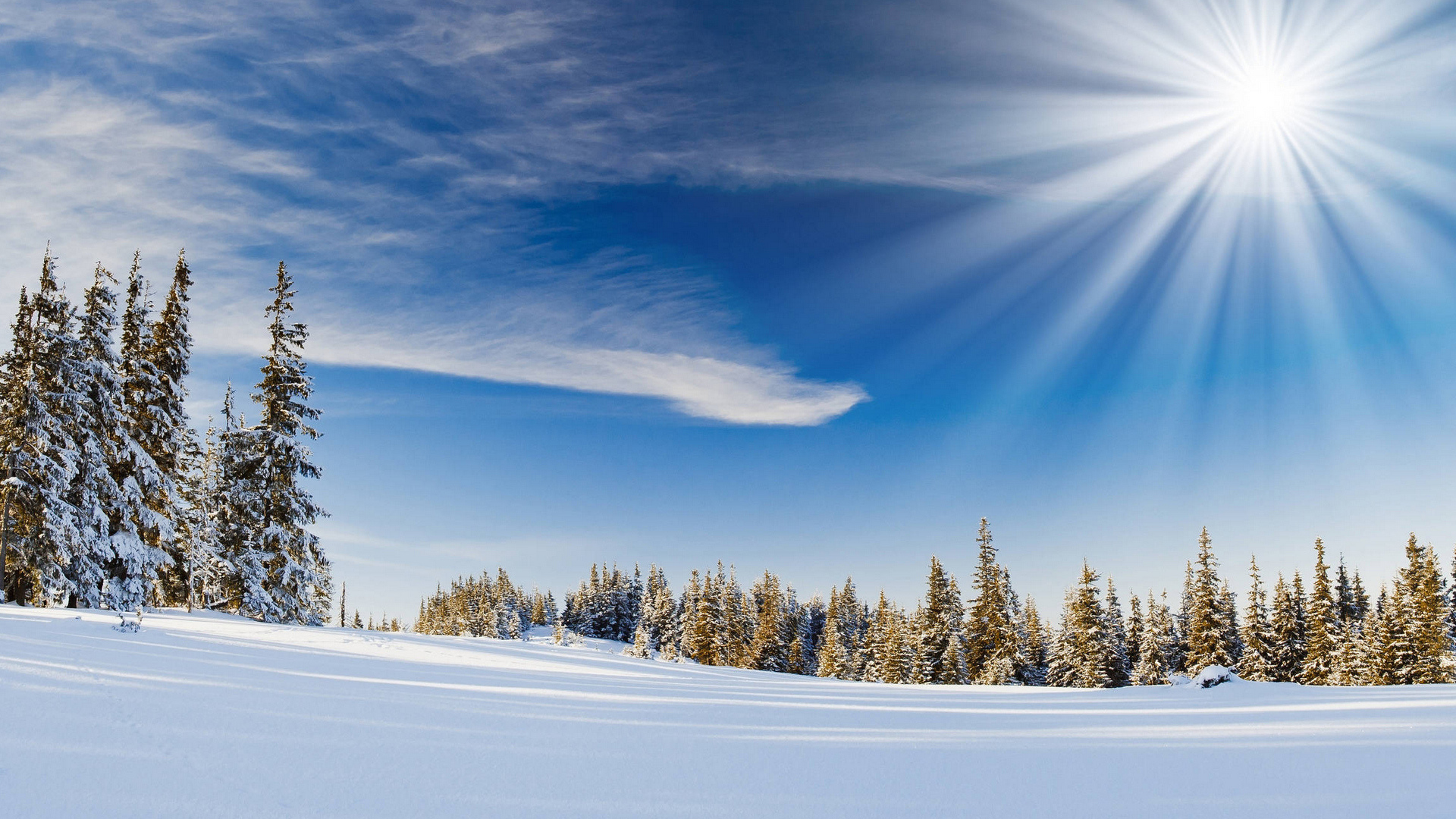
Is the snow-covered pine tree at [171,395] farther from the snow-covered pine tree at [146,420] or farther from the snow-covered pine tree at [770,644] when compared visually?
the snow-covered pine tree at [770,644]

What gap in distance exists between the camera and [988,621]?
151ft

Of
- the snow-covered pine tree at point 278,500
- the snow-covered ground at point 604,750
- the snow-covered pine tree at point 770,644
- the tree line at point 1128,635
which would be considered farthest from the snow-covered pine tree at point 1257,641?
the snow-covered pine tree at point 278,500

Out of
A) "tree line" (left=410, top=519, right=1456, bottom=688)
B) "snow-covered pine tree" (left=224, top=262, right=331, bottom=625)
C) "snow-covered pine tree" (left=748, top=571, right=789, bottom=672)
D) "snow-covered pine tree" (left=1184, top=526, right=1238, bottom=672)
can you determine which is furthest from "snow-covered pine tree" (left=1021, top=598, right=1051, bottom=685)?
"snow-covered pine tree" (left=224, top=262, right=331, bottom=625)

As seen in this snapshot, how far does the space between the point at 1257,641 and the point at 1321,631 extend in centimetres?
350

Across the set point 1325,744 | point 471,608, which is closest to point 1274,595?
point 1325,744

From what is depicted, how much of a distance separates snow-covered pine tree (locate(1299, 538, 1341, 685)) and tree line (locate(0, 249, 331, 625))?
55818mm

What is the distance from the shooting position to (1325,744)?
6.72 meters

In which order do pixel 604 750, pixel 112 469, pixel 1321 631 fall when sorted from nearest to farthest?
pixel 604 750 < pixel 112 469 < pixel 1321 631

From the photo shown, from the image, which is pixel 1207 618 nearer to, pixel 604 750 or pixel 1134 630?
pixel 1134 630

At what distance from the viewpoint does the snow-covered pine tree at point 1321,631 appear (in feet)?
144

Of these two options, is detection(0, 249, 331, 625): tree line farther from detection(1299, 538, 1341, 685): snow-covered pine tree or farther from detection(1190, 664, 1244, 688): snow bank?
detection(1299, 538, 1341, 685): snow-covered pine tree

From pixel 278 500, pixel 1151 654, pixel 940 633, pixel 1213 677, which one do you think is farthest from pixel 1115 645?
pixel 278 500

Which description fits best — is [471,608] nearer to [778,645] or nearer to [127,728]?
[778,645]

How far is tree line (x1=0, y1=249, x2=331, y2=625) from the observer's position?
880 inches
